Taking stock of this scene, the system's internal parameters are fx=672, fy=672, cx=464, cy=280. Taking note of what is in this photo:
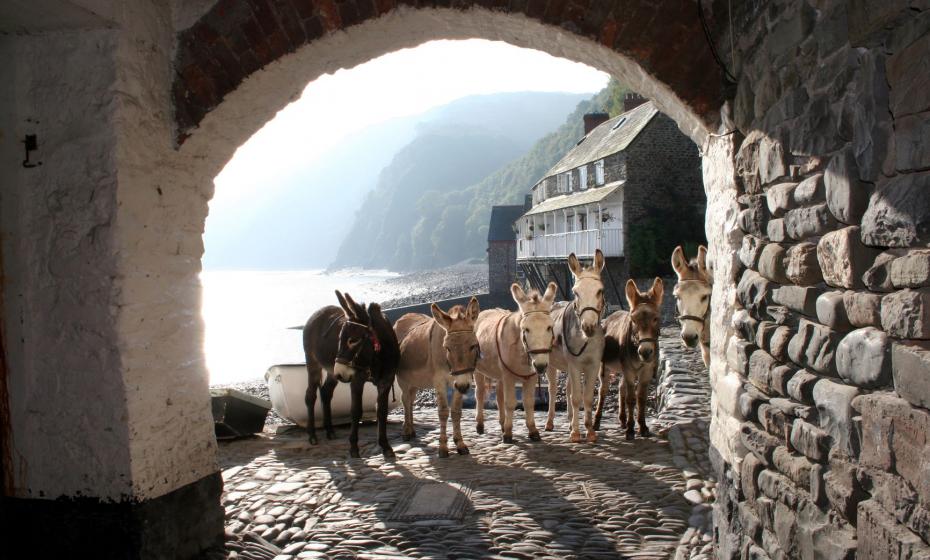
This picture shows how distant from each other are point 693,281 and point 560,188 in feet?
98.9

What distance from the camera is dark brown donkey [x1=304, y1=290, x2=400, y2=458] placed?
22.0ft

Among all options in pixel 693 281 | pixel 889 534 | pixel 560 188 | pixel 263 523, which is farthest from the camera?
pixel 560 188

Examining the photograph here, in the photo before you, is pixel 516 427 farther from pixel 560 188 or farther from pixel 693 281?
pixel 560 188

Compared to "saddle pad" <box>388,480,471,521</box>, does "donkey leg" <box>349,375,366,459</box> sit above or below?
above

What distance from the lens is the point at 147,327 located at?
4027 millimetres

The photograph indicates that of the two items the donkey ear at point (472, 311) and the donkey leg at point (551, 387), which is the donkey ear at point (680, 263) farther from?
the donkey leg at point (551, 387)

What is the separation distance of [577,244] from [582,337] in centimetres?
2457

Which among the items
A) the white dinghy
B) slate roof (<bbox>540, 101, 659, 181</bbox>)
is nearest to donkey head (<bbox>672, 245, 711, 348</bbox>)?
the white dinghy

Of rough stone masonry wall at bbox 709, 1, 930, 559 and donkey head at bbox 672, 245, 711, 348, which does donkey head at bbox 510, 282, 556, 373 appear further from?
rough stone masonry wall at bbox 709, 1, 930, 559

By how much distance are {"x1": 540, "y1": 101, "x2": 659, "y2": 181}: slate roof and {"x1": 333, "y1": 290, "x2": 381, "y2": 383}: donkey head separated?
2379cm

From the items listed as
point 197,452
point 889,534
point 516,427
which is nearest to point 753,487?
point 889,534

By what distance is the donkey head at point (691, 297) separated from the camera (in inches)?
249

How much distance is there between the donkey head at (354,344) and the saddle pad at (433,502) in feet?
4.47

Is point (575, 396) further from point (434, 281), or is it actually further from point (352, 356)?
point (434, 281)
